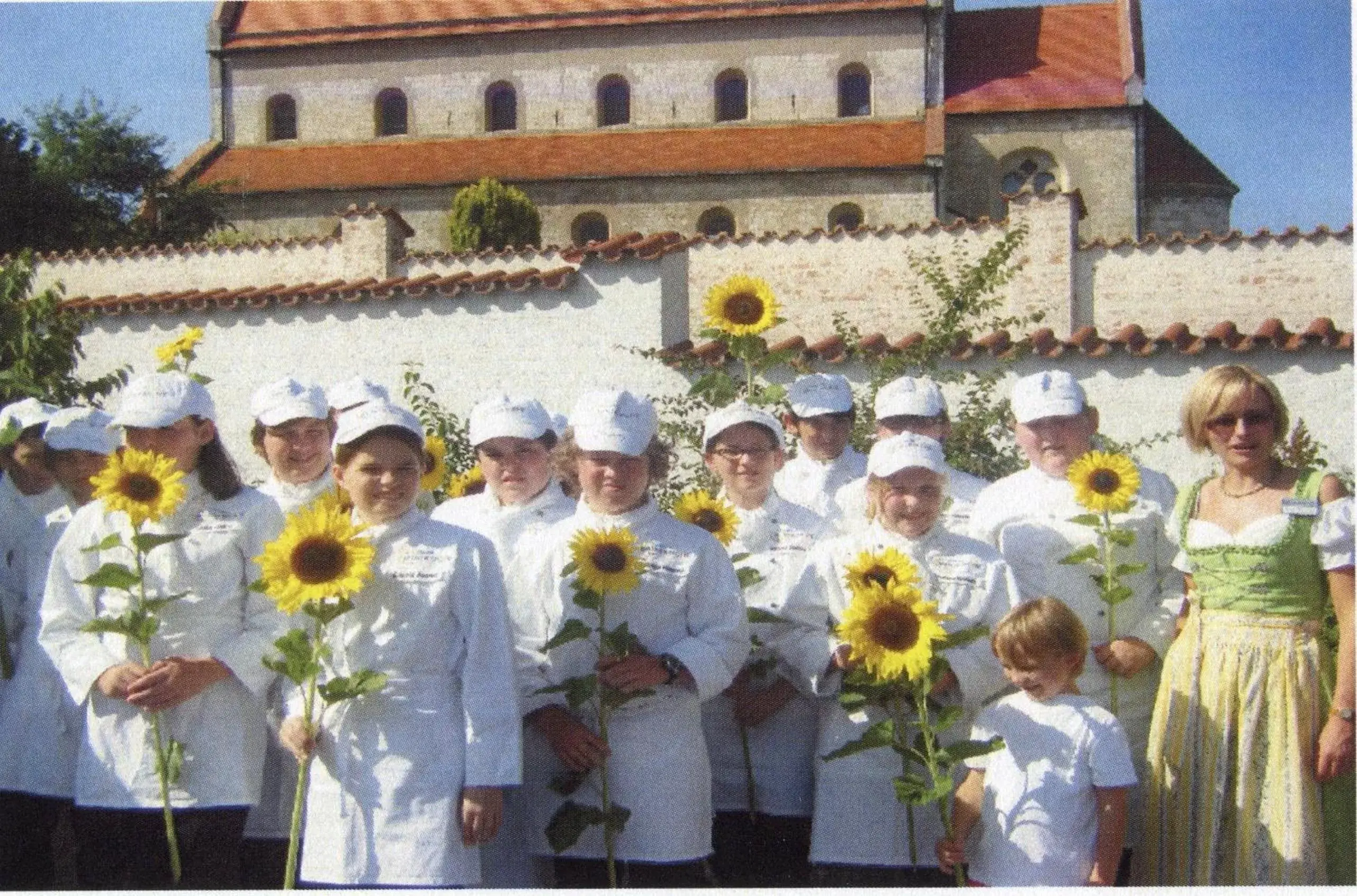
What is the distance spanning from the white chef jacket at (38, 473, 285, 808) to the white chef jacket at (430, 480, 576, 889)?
607 millimetres

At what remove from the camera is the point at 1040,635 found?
3.70 metres

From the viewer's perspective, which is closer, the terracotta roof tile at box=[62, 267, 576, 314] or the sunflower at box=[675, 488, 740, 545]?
Result: the sunflower at box=[675, 488, 740, 545]

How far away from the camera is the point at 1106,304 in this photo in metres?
15.2

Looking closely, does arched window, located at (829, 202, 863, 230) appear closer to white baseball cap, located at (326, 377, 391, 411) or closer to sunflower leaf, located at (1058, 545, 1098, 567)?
white baseball cap, located at (326, 377, 391, 411)

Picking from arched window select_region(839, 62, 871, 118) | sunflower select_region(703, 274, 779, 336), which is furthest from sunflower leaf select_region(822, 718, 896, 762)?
arched window select_region(839, 62, 871, 118)

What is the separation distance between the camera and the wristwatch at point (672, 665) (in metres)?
3.84

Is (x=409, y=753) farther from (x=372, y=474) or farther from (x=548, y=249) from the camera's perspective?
(x=548, y=249)

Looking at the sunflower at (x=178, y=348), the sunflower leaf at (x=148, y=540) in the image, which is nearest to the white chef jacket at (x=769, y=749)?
the sunflower leaf at (x=148, y=540)

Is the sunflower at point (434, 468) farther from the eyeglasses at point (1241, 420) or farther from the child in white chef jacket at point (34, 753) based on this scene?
the eyeglasses at point (1241, 420)

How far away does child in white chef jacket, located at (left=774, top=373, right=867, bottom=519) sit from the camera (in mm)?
5309

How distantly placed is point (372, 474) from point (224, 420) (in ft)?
24.7

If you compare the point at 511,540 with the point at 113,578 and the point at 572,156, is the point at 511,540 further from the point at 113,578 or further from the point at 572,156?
the point at 572,156

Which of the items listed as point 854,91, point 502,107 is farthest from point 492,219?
point 854,91

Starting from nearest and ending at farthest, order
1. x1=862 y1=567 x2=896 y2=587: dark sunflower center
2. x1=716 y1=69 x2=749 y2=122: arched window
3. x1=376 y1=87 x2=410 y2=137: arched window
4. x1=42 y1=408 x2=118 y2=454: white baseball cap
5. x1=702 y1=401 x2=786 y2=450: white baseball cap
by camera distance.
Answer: x1=862 y1=567 x2=896 y2=587: dark sunflower center, x1=702 y1=401 x2=786 y2=450: white baseball cap, x1=42 y1=408 x2=118 y2=454: white baseball cap, x1=716 y1=69 x2=749 y2=122: arched window, x1=376 y1=87 x2=410 y2=137: arched window
